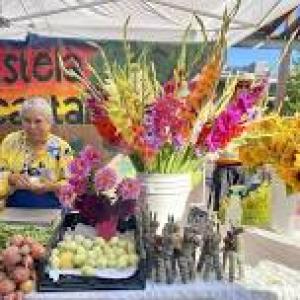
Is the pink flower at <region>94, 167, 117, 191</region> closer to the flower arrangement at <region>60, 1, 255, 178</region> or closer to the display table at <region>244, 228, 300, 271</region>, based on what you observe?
the flower arrangement at <region>60, 1, 255, 178</region>

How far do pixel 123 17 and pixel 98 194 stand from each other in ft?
17.2

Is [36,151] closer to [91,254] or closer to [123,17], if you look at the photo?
[91,254]

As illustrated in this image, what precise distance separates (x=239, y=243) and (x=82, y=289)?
46 centimetres

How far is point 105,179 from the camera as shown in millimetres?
1981

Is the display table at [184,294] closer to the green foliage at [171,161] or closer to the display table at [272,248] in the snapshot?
the display table at [272,248]

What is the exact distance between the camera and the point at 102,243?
1.94 m

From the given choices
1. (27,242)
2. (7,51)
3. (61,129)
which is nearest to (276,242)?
(27,242)

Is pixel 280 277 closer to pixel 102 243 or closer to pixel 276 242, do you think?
pixel 276 242

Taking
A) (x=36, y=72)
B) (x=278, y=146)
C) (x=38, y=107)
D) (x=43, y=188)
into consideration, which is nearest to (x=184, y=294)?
(x=278, y=146)

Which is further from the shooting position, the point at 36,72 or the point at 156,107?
the point at 36,72

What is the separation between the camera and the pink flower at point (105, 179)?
6.50 feet

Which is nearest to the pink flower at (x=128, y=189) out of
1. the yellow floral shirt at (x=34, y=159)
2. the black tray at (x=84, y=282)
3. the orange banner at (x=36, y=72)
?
the black tray at (x=84, y=282)

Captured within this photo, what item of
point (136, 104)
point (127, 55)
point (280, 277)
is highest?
point (127, 55)

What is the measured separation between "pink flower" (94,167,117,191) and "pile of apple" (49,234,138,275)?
0.14 meters
